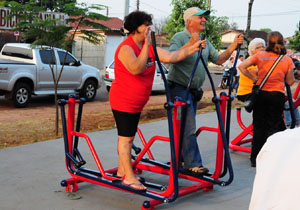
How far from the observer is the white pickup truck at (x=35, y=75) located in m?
13.1

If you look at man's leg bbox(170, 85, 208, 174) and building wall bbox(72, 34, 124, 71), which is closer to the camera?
man's leg bbox(170, 85, 208, 174)

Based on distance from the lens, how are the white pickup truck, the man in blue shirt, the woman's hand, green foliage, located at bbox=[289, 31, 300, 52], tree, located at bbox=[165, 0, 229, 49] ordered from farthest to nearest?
green foliage, located at bbox=[289, 31, 300, 52] < tree, located at bbox=[165, 0, 229, 49] < the white pickup truck < the man in blue shirt < the woman's hand

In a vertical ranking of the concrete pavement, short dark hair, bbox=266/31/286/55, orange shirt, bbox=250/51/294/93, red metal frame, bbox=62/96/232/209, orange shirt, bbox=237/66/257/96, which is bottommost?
the concrete pavement

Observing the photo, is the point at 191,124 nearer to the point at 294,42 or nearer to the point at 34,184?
the point at 34,184

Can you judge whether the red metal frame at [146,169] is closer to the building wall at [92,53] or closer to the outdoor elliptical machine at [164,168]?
the outdoor elliptical machine at [164,168]

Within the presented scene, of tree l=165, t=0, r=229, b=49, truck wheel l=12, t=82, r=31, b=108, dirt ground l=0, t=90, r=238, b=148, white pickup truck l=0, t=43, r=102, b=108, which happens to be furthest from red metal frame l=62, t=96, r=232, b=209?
tree l=165, t=0, r=229, b=49

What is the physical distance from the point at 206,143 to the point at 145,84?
11.5 feet

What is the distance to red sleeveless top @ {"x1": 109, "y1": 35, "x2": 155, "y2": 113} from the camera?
14.8 ft

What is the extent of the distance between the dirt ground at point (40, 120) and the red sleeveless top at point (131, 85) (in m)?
3.66

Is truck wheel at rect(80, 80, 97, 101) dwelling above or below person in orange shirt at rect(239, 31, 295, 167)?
below

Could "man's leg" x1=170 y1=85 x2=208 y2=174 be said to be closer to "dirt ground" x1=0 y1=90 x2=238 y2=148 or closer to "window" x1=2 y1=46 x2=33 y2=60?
"dirt ground" x1=0 y1=90 x2=238 y2=148

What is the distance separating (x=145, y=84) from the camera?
4.56 m

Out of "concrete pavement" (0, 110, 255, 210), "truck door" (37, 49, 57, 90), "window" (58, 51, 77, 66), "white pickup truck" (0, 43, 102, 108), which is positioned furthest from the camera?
"window" (58, 51, 77, 66)

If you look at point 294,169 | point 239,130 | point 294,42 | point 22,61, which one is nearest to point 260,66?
point 239,130
